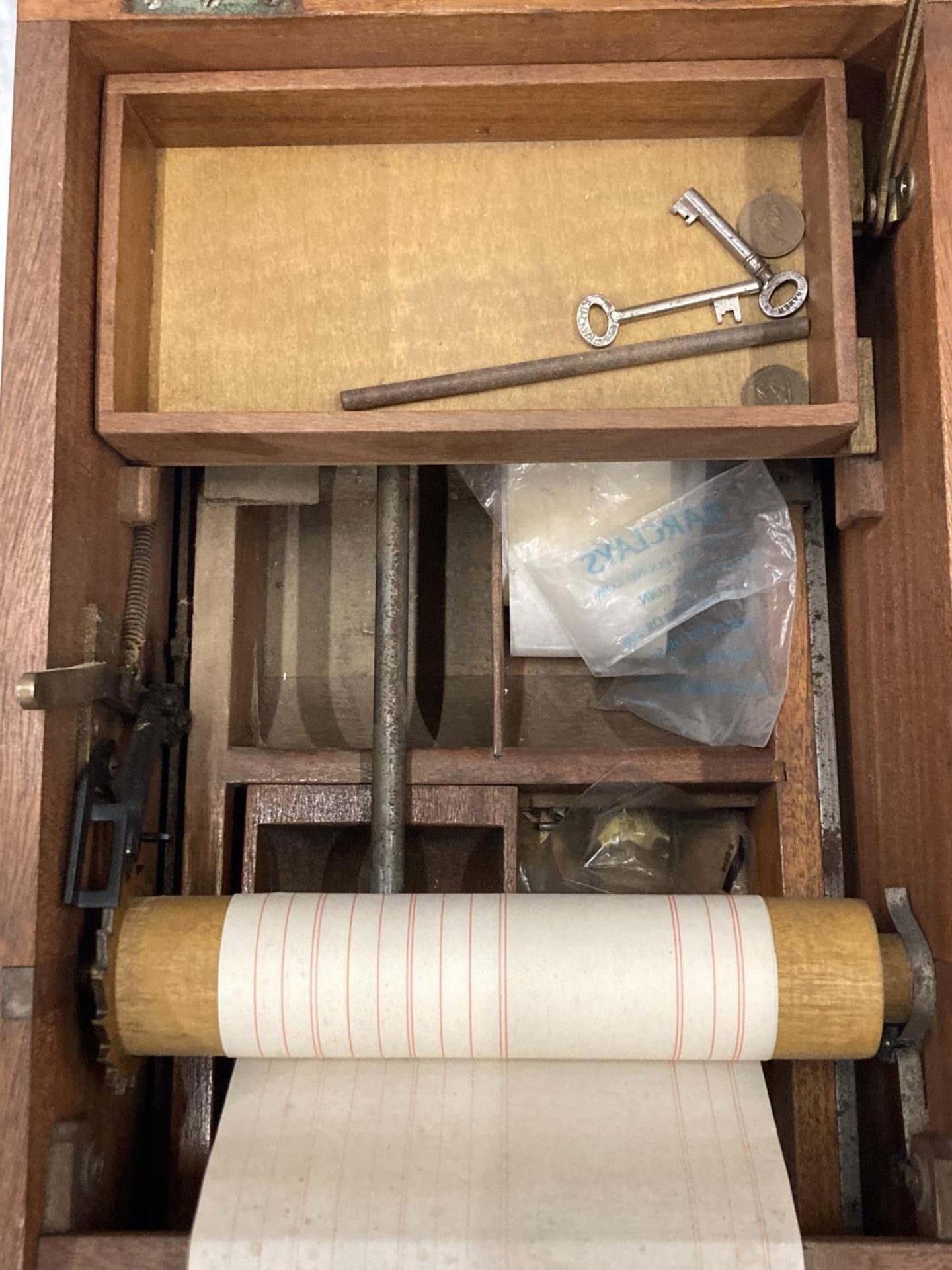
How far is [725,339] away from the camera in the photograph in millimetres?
1008

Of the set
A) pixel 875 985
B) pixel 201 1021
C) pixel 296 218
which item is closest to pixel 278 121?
pixel 296 218

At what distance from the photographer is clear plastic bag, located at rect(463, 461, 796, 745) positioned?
45.6 inches

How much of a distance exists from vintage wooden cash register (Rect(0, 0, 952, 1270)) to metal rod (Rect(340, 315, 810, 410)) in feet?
0.05

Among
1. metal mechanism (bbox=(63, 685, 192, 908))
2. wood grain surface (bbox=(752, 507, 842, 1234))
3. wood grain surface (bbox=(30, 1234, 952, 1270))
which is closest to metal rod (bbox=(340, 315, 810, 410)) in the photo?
wood grain surface (bbox=(752, 507, 842, 1234))

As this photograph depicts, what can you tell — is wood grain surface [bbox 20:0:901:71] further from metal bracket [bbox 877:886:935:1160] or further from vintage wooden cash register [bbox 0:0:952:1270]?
metal bracket [bbox 877:886:935:1160]

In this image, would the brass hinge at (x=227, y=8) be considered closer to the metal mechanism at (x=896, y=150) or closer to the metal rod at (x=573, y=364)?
the metal rod at (x=573, y=364)

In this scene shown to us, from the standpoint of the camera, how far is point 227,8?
911 millimetres

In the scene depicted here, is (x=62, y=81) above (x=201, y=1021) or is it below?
above

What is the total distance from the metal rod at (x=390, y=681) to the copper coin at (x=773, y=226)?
419 millimetres

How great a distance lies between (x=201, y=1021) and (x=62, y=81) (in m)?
0.79

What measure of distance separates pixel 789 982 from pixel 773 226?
2.18 ft

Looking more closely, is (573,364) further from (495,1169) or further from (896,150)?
A: (495,1169)

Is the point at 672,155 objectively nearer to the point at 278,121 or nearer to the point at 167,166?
the point at 278,121

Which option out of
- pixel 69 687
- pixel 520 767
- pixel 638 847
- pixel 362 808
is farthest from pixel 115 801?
pixel 638 847
